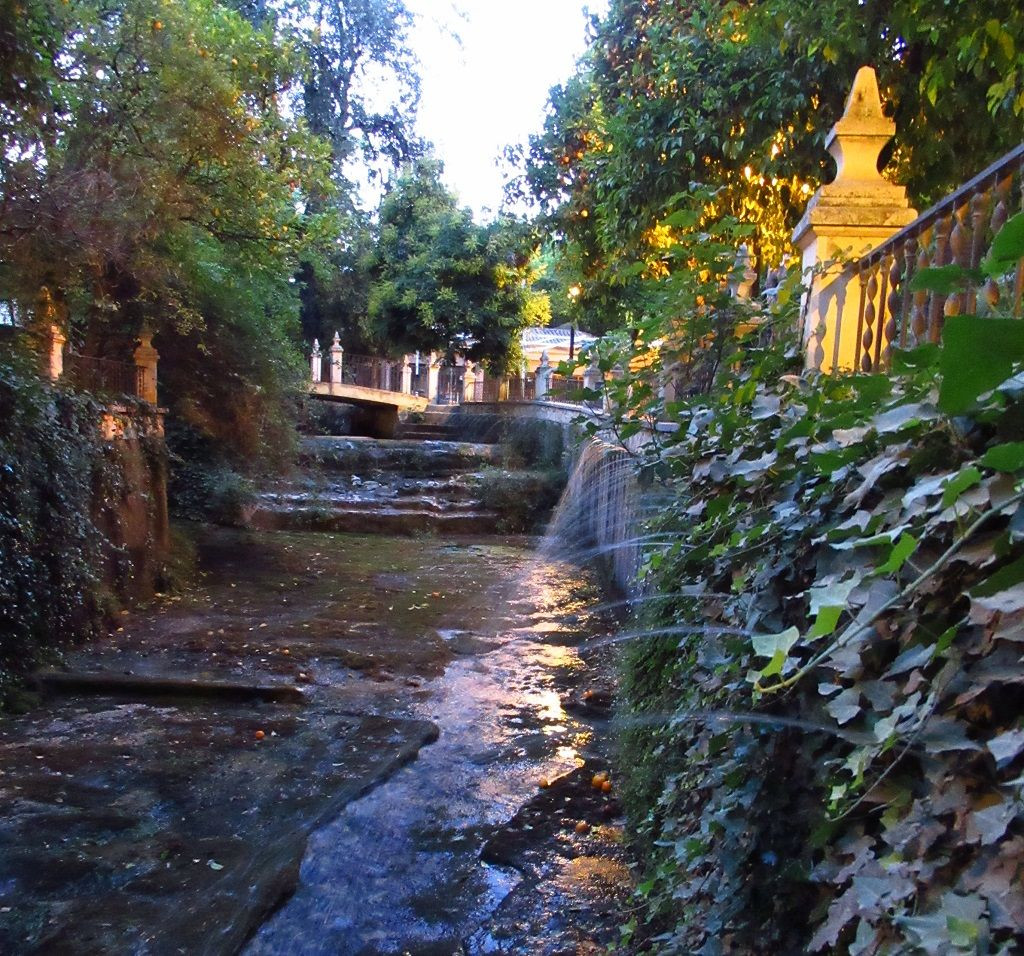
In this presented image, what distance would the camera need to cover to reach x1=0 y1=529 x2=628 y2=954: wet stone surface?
3.33 metres

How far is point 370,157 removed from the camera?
29422 mm

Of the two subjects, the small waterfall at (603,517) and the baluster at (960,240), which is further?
the small waterfall at (603,517)

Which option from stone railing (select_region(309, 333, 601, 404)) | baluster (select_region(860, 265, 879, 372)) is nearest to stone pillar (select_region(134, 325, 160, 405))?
baluster (select_region(860, 265, 879, 372))

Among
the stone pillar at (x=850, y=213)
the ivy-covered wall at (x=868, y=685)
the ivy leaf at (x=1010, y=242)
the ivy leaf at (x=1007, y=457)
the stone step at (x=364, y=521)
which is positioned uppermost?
the stone pillar at (x=850, y=213)

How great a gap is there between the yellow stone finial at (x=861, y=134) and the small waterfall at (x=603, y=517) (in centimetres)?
200

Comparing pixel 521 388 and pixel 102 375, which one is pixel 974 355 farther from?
pixel 521 388

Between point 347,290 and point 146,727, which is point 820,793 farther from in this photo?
point 347,290

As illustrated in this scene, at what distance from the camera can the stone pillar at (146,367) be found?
33.7 ft

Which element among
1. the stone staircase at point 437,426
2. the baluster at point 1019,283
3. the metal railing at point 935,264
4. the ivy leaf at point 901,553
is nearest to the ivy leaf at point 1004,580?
the ivy leaf at point 901,553

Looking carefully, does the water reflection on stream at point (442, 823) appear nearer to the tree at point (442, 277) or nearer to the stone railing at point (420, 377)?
the stone railing at point (420, 377)

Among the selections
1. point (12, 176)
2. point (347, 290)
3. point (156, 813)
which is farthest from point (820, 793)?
point (347, 290)

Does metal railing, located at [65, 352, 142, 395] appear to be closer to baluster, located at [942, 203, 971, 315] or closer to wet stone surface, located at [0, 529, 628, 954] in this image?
wet stone surface, located at [0, 529, 628, 954]

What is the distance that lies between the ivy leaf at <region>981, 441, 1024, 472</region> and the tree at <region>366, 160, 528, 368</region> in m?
21.5

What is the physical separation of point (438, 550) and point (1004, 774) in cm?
1220
